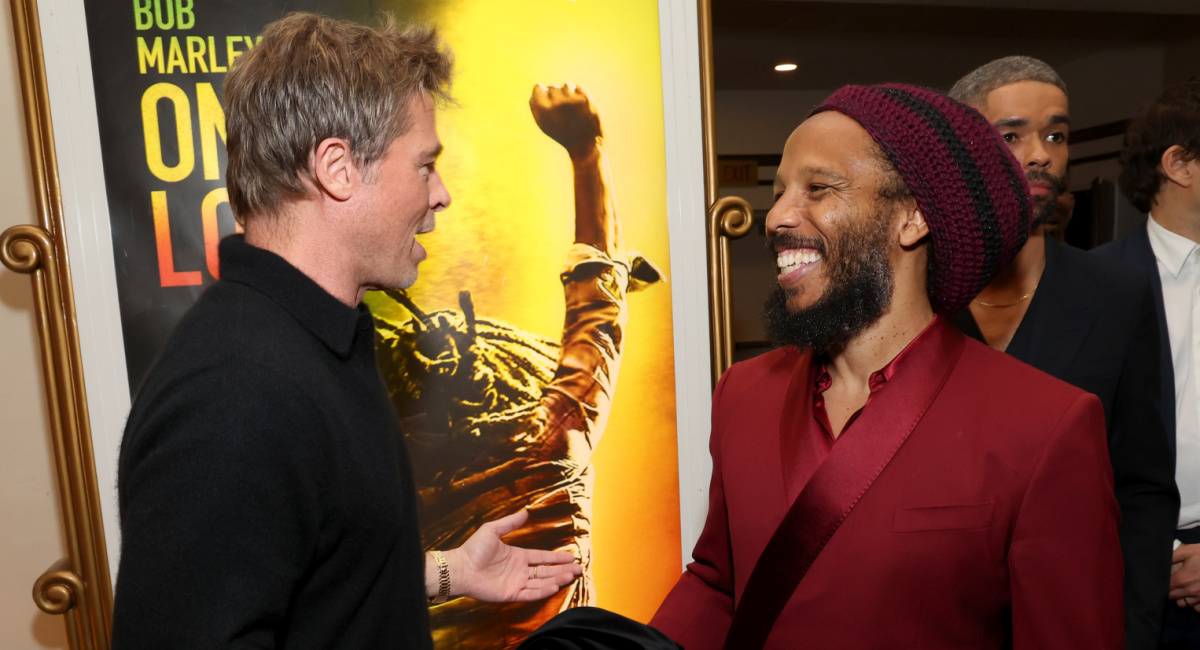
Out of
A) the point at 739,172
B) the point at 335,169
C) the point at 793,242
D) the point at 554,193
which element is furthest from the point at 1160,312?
the point at 739,172

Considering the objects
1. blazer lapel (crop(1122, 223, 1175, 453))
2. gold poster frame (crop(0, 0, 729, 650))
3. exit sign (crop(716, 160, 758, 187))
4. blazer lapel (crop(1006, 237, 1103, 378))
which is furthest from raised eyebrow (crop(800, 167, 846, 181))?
exit sign (crop(716, 160, 758, 187))

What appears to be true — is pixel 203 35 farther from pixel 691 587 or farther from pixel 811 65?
pixel 811 65

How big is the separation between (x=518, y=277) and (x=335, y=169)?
754 mm

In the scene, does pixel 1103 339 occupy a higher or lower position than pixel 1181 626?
higher

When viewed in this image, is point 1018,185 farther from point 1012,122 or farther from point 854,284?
point 1012,122

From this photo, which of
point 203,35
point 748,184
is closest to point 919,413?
point 203,35

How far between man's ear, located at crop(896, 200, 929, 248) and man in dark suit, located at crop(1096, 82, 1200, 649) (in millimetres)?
852

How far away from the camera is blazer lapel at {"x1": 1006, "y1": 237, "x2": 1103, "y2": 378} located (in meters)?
1.59

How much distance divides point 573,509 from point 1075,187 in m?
7.11

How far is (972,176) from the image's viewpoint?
1.16m

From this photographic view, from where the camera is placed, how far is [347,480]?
3.22 feet

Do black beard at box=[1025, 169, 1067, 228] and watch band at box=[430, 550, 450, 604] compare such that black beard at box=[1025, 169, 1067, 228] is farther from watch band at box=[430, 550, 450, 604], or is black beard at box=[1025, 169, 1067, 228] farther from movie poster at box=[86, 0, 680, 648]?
watch band at box=[430, 550, 450, 604]

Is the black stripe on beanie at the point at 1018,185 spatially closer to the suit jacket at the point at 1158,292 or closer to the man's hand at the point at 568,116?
the suit jacket at the point at 1158,292

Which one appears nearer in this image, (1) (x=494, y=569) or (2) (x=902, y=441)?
(2) (x=902, y=441)
